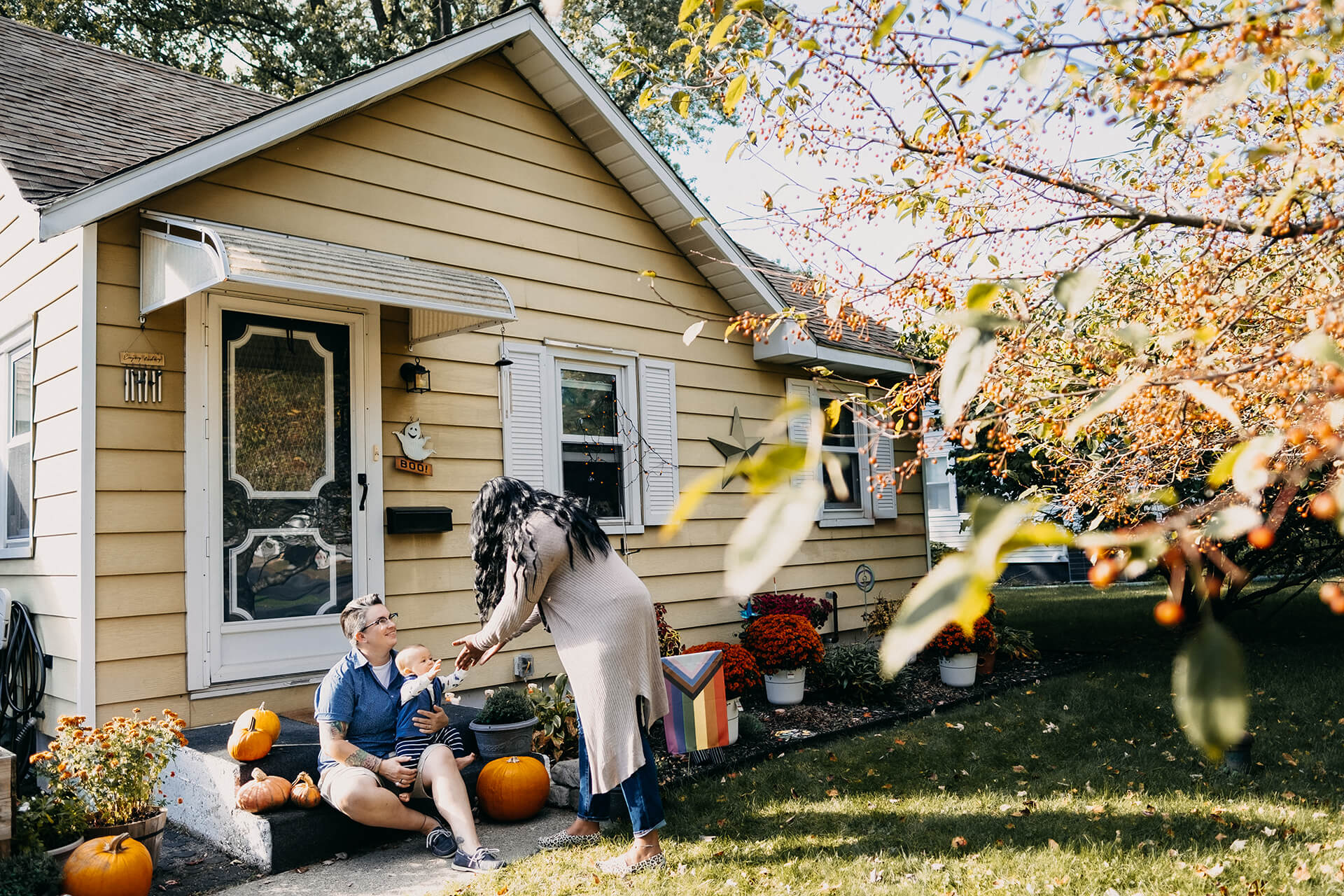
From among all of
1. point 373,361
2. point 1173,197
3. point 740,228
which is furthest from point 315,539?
point 1173,197

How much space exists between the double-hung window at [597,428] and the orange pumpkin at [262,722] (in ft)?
8.74

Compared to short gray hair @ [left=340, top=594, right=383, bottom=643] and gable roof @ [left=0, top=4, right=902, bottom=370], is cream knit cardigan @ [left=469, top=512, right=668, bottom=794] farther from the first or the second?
gable roof @ [left=0, top=4, right=902, bottom=370]

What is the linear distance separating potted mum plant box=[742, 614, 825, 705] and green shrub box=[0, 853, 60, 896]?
474 centimetres

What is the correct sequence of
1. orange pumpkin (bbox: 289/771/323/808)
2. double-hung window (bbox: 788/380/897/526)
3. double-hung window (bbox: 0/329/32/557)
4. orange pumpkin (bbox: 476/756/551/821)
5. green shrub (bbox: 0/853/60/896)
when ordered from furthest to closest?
double-hung window (bbox: 788/380/897/526)
double-hung window (bbox: 0/329/32/557)
orange pumpkin (bbox: 476/756/551/821)
orange pumpkin (bbox: 289/771/323/808)
green shrub (bbox: 0/853/60/896)

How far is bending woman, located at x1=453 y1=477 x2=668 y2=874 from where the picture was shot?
13.9ft

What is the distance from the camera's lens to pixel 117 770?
4332mm

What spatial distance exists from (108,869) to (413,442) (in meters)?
3.16

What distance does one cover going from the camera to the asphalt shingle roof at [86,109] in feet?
18.4

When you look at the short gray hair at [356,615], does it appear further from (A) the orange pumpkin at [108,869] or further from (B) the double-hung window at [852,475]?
(B) the double-hung window at [852,475]

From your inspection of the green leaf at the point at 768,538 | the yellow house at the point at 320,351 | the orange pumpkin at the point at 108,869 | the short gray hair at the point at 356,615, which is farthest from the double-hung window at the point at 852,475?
the green leaf at the point at 768,538

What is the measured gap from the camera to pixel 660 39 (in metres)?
19.5

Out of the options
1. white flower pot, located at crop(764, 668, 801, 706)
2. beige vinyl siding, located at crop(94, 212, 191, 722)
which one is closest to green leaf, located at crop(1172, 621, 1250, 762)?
beige vinyl siding, located at crop(94, 212, 191, 722)

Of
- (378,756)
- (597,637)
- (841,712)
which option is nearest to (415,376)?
(378,756)

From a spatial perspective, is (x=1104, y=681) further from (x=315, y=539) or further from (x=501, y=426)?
(x=315, y=539)
